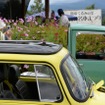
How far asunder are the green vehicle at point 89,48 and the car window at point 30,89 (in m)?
3.49

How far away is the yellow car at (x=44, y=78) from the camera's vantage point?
486 centimetres

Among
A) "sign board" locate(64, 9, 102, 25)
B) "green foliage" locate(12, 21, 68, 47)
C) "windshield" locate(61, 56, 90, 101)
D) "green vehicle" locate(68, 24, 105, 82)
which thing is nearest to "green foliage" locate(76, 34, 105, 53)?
"green vehicle" locate(68, 24, 105, 82)

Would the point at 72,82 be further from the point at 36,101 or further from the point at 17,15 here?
the point at 17,15

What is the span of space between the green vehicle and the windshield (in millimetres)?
3383

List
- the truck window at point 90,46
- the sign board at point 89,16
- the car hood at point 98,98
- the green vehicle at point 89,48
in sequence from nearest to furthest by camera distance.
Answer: the car hood at point 98,98 < the green vehicle at point 89,48 < the truck window at point 90,46 < the sign board at point 89,16

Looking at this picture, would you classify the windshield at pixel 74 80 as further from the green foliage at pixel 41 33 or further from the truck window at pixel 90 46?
the green foliage at pixel 41 33

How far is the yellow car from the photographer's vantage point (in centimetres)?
486

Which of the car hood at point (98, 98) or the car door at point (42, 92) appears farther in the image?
the car hood at point (98, 98)

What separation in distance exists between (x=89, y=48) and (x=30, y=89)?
4.46 meters

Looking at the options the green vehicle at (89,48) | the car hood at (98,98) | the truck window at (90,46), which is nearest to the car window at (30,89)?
the car hood at (98,98)

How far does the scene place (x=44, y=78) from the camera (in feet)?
17.4

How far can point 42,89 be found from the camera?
199 inches

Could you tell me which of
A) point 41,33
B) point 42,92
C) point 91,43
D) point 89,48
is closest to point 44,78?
point 42,92

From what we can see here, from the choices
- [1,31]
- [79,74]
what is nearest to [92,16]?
[1,31]
